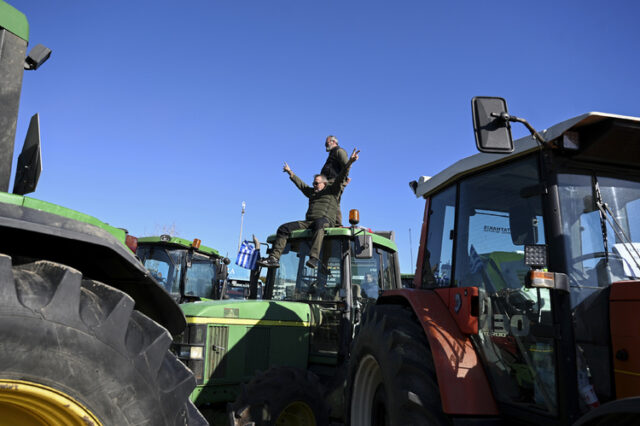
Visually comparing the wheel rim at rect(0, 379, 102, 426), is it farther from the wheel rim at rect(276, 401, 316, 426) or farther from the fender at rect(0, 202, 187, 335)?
the wheel rim at rect(276, 401, 316, 426)

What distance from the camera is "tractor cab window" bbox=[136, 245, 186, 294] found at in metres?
9.56

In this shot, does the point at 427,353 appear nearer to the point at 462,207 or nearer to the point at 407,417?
the point at 407,417

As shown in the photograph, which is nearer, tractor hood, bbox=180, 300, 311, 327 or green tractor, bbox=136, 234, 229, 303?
tractor hood, bbox=180, 300, 311, 327

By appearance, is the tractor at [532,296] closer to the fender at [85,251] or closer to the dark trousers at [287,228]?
the fender at [85,251]

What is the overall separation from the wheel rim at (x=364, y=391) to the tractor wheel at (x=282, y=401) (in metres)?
0.84

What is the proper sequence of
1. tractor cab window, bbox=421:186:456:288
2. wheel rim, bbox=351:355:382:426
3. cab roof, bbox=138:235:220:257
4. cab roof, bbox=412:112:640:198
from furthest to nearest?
cab roof, bbox=138:235:220:257, wheel rim, bbox=351:355:382:426, tractor cab window, bbox=421:186:456:288, cab roof, bbox=412:112:640:198

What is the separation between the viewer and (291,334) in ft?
17.2

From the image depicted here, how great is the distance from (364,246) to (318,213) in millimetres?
1232

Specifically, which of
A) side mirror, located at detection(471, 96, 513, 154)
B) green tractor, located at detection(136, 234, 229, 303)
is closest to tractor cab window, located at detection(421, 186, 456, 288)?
side mirror, located at detection(471, 96, 513, 154)

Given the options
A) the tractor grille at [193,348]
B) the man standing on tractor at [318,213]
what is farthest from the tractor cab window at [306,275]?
the tractor grille at [193,348]

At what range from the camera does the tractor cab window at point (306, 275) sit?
5594 millimetres

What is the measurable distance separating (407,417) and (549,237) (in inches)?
50.8

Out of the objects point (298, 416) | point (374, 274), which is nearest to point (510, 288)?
point (298, 416)

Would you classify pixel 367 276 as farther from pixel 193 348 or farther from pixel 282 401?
pixel 193 348
